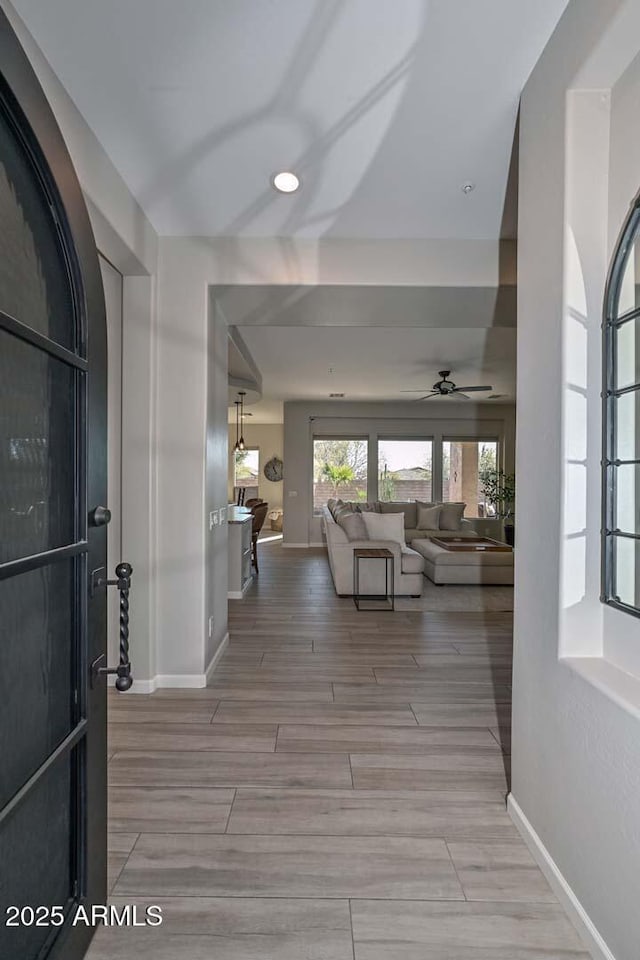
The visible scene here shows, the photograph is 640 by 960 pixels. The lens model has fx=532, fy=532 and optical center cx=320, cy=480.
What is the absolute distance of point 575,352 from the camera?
1.72 m

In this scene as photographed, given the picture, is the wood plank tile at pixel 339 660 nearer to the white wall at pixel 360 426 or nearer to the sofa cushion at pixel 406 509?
the sofa cushion at pixel 406 509

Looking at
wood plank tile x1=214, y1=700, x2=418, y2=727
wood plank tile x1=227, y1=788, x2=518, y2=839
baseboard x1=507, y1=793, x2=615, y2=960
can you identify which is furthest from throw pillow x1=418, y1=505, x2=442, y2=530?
baseboard x1=507, y1=793, x2=615, y2=960

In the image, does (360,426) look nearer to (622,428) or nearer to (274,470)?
(274,470)

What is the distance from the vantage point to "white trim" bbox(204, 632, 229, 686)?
352 cm

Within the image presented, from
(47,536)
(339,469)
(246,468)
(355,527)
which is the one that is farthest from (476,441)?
(47,536)

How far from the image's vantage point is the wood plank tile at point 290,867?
5.64ft

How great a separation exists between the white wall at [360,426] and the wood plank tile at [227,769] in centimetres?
836

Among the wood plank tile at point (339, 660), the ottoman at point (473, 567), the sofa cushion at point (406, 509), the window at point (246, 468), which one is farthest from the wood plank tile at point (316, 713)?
the window at point (246, 468)

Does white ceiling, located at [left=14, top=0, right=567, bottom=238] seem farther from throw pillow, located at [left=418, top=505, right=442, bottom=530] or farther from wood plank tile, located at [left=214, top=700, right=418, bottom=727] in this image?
throw pillow, located at [left=418, top=505, right=442, bottom=530]

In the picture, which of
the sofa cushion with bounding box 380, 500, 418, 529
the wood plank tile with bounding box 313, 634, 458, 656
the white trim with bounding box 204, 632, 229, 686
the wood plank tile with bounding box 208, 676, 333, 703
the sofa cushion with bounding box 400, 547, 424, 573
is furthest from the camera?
the sofa cushion with bounding box 380, 500, 418, 529

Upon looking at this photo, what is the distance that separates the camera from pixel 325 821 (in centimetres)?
207

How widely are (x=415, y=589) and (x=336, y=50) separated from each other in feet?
17.1

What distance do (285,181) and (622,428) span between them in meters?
2.04

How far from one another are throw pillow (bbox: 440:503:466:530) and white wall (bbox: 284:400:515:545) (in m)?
1.37
